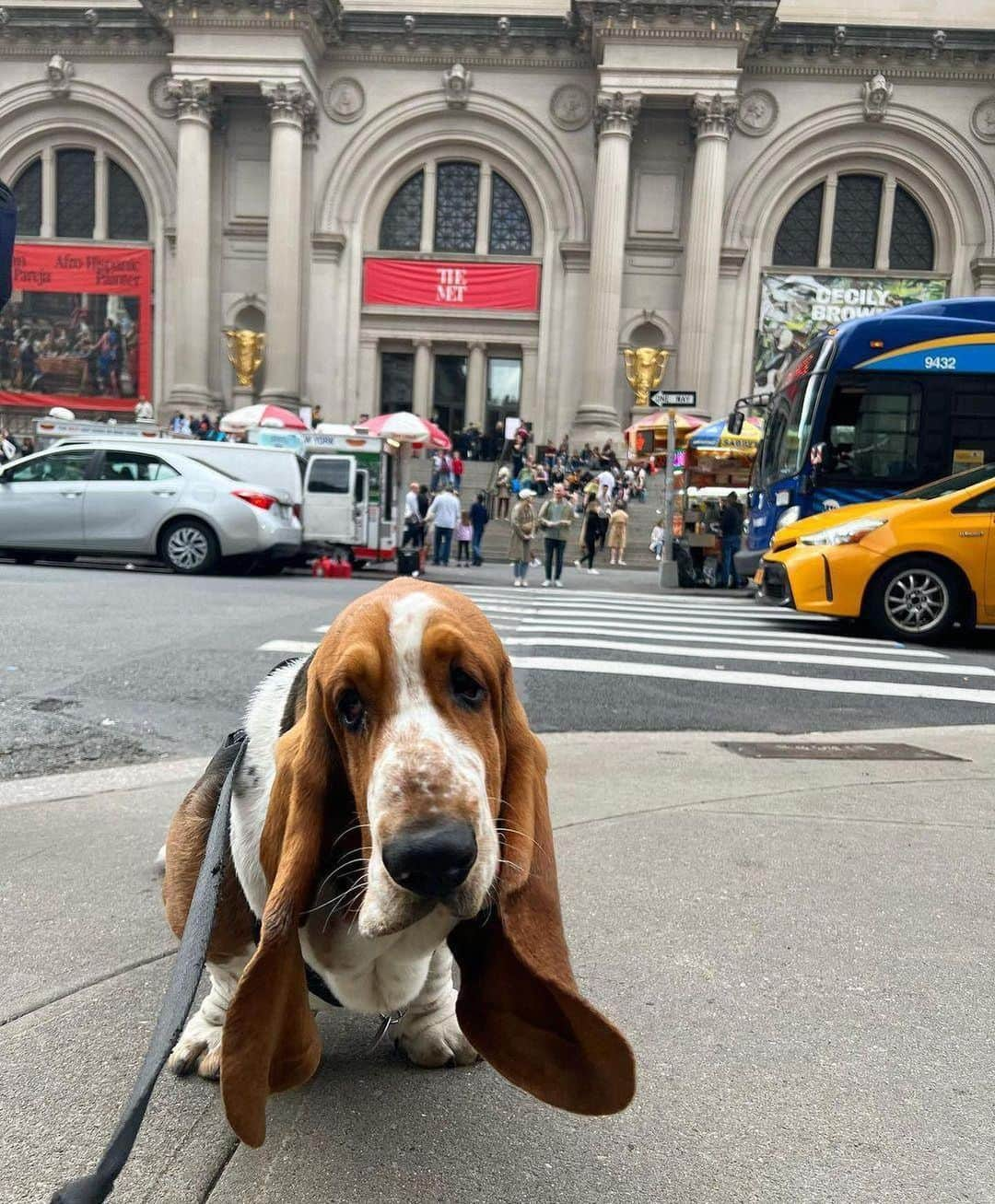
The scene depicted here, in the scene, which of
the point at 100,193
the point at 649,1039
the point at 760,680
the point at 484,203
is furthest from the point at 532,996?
the point at 100,193

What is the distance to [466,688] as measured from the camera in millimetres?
1579

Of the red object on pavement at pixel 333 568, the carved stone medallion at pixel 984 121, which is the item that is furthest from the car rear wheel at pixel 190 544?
the carved stone medallion at pixel 984 121

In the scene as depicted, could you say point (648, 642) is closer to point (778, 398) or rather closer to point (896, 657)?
point (896, 657)

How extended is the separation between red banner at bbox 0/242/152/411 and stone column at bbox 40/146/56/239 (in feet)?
3.57

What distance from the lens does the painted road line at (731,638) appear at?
357 inches

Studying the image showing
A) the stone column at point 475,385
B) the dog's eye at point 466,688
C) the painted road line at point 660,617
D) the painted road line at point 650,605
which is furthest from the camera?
the stone column at point 475,385

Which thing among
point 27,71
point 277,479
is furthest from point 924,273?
point 27,71

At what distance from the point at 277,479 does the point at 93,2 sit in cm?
2939

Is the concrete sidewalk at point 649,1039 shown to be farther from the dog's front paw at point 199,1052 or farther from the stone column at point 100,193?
the stone column at point 100,193

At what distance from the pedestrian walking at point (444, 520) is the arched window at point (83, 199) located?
22.8 metres

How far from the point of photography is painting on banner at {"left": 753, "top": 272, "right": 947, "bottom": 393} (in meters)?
34.5

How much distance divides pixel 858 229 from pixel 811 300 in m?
3.15

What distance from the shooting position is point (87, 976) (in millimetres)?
2307

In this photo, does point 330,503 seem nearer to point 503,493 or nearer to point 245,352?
point 503,493
